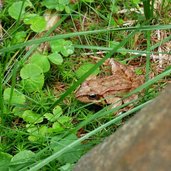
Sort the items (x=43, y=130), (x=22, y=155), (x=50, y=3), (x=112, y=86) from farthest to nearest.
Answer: (x=50, y=3) < (x=112, y=86) < (x=43, y=130) < (x=22, y=155)

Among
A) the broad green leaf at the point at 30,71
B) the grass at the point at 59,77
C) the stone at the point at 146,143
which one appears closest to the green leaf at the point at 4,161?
the grass at the point at 59,77

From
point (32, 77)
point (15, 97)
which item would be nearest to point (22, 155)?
point (15, 97)

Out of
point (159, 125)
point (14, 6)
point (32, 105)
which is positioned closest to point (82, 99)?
point (32, 105)

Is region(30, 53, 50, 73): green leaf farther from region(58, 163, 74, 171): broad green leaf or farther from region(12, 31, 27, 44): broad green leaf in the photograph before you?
region(58, 163, 74, 171): broad green leaf

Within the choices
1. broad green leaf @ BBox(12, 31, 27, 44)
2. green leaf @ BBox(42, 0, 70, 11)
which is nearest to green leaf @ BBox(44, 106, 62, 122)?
broad green leaf @ BBox(12, 31, 27, 44)

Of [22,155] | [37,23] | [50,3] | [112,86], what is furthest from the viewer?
[50,3]

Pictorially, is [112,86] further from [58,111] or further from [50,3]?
[50,3]

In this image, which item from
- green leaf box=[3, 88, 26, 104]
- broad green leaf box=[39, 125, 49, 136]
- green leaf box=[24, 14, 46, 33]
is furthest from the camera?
green leaf box=[24, 14, 46, 33]
